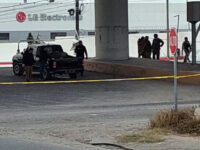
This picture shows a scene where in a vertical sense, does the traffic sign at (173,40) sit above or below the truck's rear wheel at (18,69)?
above

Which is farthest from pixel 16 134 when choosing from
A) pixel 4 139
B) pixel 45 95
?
pixel 45 95

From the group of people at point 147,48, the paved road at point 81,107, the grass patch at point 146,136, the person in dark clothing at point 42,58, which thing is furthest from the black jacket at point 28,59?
the grass patch at point 146,136

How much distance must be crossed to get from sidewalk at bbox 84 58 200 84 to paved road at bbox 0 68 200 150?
920mm

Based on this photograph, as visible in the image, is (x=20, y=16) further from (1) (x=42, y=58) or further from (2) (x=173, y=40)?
(2) (x=173, y=40)

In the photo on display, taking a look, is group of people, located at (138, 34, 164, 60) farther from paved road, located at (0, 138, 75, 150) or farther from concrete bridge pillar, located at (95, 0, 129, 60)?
paved road, located at (0, 138, 75, 150)

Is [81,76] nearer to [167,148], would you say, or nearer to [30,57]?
[30,57]

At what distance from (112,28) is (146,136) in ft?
63.0

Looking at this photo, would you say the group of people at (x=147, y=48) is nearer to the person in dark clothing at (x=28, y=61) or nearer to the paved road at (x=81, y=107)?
the paved road at (x=81, y=107)

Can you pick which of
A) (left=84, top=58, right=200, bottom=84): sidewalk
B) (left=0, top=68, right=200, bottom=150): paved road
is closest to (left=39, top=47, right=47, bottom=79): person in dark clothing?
(left=0, top=68, right=200, bottom=150): paved road

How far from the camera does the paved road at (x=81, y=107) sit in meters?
11.0

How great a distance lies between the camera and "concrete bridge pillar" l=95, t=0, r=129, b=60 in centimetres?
2861

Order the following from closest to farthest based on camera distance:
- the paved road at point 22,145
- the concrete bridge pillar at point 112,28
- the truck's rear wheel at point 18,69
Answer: the paved road at point 22,145 → the truck's rear wheel at point 18,69 → the concrete bridge pillar at point 112,28

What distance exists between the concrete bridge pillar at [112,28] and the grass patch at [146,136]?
18.6 m

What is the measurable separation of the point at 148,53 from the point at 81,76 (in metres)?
8.64
